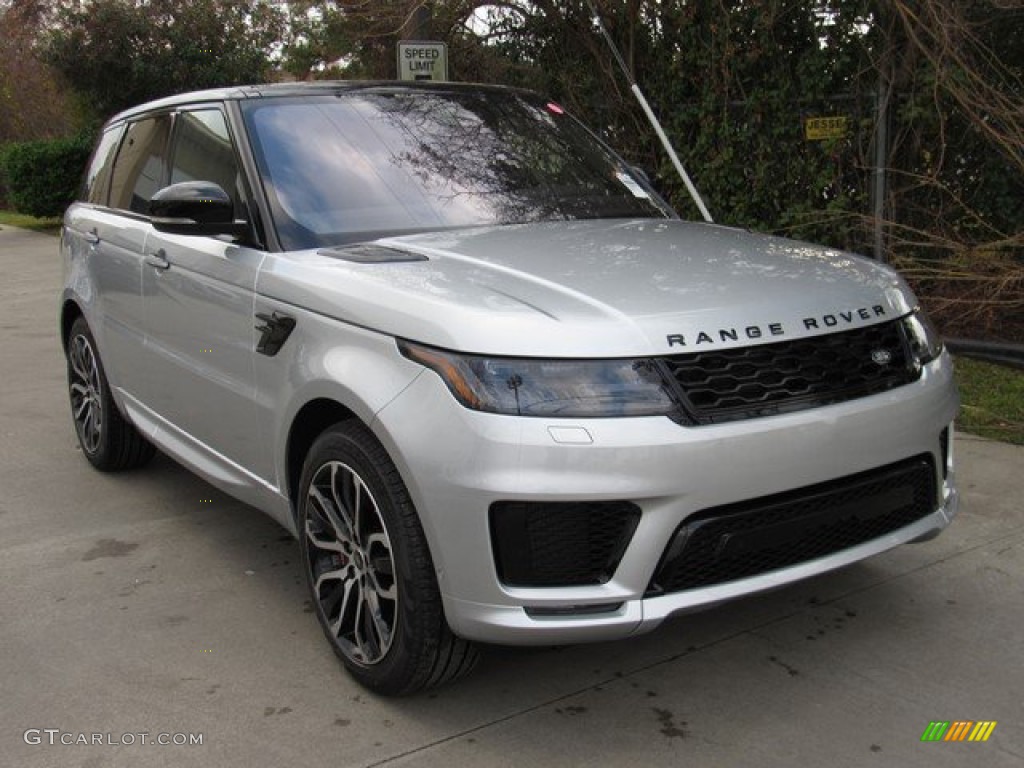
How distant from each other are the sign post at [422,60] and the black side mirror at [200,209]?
5.32 meters

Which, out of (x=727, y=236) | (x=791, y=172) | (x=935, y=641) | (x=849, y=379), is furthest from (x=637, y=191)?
(x=791, y=172)

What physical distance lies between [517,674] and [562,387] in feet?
3.54

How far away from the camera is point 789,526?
2.72 meters

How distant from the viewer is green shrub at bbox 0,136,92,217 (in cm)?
2002

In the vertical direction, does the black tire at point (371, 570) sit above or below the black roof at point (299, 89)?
below

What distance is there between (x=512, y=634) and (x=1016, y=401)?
433 cm

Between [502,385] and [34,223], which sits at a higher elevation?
[502,385]

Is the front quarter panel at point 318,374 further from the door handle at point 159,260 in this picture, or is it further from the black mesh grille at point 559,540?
the door handle at point 159,260

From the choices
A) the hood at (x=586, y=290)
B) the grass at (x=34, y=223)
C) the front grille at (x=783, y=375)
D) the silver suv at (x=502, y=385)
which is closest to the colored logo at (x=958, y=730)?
the silver suv at (x=502, y=385)

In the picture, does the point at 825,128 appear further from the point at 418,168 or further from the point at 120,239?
the point at 120,239

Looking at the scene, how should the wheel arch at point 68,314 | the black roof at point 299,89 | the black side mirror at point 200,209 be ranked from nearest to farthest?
the black side mirror at point 200,209 < the black roof at point 299,89 < the wheel arch at point 68,314

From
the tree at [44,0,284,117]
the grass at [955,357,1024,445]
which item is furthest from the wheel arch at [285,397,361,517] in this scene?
the tree at [44,0,284,117]

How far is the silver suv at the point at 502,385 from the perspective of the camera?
2572 millimetres

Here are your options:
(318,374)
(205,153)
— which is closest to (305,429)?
(318,374)
